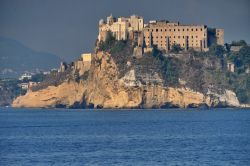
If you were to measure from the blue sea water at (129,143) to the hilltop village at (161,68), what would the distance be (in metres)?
30.1

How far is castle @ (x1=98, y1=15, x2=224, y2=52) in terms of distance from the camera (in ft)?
429

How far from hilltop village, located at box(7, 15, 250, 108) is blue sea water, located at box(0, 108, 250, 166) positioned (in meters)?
30.1

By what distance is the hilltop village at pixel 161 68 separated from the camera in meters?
128

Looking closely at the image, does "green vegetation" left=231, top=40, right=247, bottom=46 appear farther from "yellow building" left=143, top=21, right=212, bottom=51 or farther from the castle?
"yellow building" left=143, top=21, right=212, bottom=51

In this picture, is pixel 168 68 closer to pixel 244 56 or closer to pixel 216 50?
pixel 216 50

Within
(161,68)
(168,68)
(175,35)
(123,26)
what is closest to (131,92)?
(161,68)

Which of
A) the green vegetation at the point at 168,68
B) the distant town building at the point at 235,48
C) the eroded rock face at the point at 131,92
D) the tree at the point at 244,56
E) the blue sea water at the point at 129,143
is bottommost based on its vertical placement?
the blue sea water at the point at 129,143

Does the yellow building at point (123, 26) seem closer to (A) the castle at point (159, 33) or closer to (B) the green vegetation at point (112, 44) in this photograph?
(A) the castle at point (159, 33)

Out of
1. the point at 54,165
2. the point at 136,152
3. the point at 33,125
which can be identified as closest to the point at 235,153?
the point at 136,152

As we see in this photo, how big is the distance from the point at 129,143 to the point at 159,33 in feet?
219

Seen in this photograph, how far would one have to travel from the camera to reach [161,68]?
129875mm

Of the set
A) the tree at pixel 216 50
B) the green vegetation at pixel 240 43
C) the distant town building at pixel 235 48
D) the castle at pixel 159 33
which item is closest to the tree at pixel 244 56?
the distant town building at pixel 235 48

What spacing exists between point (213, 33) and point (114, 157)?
269 ft

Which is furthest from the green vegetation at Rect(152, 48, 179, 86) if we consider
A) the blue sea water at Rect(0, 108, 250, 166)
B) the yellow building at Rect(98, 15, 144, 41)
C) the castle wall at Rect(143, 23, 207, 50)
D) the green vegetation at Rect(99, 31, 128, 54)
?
the blue sea water at Rect(0, 108, 250, 166)
